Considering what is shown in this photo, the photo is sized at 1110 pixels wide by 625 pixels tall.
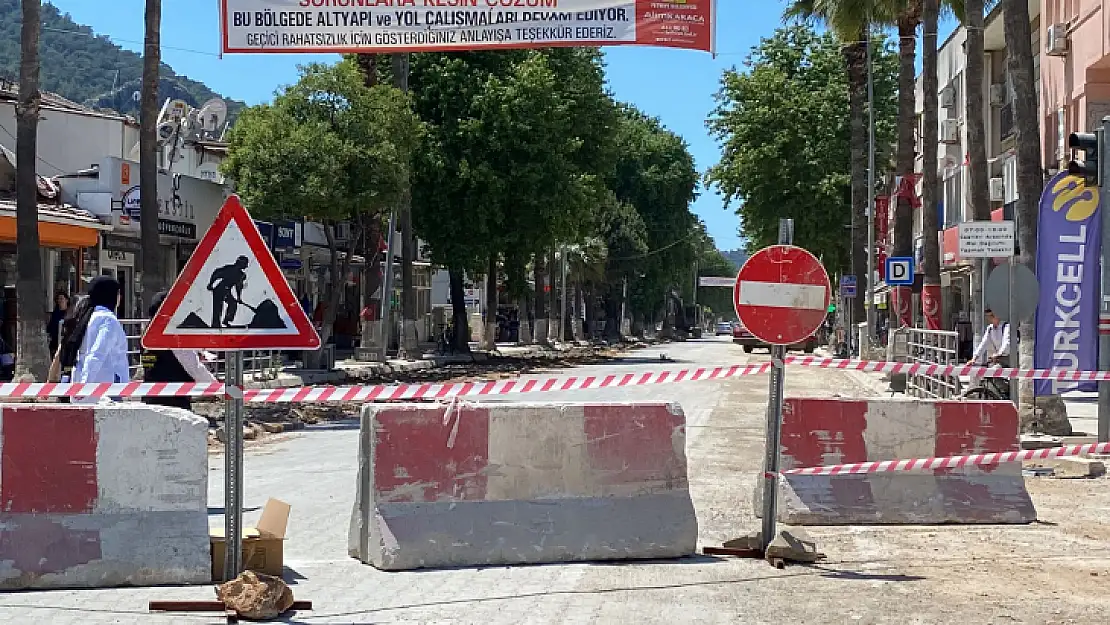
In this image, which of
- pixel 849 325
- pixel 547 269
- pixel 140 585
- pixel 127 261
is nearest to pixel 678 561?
pixel 140 585

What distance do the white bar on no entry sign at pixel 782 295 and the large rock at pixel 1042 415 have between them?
31.1ft

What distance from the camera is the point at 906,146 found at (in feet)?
120

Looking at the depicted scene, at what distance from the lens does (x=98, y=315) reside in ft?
32.6

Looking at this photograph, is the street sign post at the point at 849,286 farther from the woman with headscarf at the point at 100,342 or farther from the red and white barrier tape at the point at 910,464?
the woman with headscarf at the point at 100,342

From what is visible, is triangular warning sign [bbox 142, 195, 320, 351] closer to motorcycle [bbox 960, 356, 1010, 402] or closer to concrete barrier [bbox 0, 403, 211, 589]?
concrete barrier [bbox 0, 403, 211, 589]

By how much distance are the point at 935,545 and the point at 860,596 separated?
6.66ft

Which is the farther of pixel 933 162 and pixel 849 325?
pixel 849 325

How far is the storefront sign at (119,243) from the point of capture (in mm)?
30047

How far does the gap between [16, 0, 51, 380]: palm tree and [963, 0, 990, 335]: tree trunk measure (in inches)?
582

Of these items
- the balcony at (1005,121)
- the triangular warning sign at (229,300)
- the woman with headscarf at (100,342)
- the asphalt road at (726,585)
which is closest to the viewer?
the asphalt road at (726,585)

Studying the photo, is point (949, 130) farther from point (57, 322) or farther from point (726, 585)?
point (726, 585)

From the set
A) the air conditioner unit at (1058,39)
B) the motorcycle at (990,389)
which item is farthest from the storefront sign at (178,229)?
the air conditioner unit at (1058,39)

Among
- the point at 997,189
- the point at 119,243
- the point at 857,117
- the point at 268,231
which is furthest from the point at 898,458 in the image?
the point at 857,117

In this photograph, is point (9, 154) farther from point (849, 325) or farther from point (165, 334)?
point (849, 325)
